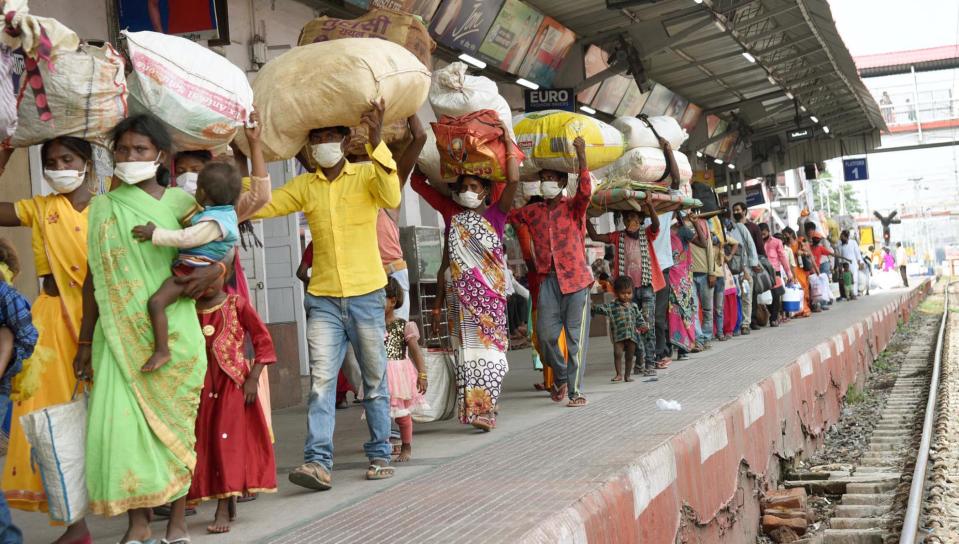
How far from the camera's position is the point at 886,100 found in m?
55.0

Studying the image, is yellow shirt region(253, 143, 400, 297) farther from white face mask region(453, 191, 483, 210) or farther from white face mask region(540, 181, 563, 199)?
white face mask region(540, 181, 563, 199)

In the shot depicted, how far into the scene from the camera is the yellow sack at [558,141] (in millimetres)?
8086

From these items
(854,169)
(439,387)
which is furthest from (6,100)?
(854,169)

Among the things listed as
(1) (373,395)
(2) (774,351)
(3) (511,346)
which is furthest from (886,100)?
(1) (373,395)

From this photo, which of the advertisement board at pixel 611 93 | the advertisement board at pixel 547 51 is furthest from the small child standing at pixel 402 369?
the advertisement board at pixel 611 93

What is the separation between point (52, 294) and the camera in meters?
4.18

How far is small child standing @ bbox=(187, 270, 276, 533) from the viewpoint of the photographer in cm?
436

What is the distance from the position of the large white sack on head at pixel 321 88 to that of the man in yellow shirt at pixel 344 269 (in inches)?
3.8

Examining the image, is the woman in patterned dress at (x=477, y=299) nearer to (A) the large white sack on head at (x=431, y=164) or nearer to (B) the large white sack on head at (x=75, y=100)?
(A) the large white sack on head at (x=431, y=164)

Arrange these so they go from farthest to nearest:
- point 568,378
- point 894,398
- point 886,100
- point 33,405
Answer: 1. point 886,100
2. point 894,398
3. point 568,378
4. point 33,405

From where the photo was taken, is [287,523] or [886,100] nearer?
[287,523]

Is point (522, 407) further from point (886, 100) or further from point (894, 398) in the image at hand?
point (886, 100)

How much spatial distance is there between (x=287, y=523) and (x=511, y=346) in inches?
480

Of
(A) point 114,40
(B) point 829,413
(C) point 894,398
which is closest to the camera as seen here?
(A) point 114,40
